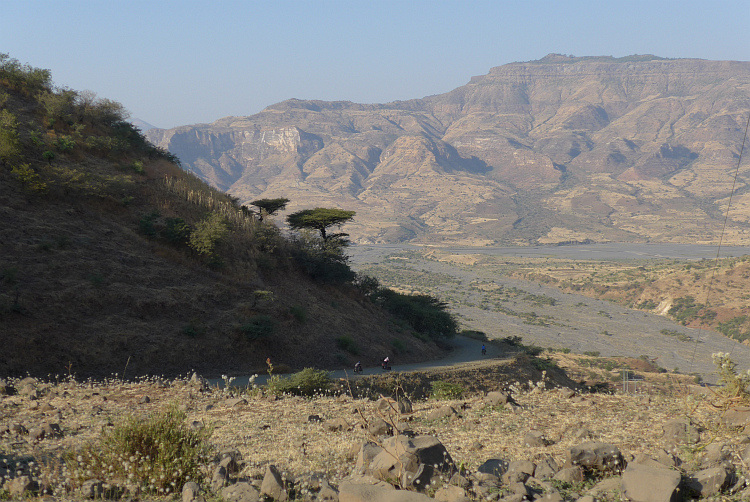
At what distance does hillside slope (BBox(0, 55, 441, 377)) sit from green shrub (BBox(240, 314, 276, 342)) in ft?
0.18

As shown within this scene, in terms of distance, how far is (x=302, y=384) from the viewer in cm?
1442

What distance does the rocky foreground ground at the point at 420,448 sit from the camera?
545 centimetres

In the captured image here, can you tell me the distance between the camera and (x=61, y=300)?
2086 cm

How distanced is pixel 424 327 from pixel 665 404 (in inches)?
1283

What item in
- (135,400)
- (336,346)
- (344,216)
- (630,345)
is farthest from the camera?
(630,345)

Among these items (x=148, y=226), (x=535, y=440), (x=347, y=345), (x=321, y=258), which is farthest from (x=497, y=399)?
(x=321, y=258)

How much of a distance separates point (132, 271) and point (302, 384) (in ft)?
46.4

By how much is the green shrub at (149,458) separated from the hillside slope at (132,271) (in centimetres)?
1395

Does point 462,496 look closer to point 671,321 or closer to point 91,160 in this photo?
point 91,160

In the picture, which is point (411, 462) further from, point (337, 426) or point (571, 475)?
point (337, 426)

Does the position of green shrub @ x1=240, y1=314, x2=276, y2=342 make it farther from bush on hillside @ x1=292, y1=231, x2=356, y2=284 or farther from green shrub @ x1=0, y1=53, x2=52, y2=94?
green shrub @ x1=0, y1=53, x2=52, y2=94

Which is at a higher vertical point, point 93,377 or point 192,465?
point 192,465

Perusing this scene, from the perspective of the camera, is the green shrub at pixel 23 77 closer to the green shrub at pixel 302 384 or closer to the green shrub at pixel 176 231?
the green shrub at pixel 176 231

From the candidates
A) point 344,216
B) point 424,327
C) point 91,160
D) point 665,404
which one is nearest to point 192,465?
point 665,404
